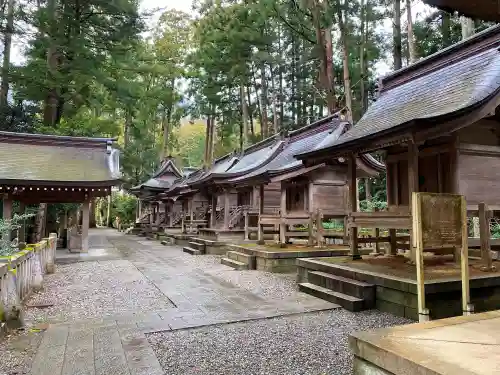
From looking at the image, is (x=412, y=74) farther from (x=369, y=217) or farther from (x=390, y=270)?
(x=390, y=270)

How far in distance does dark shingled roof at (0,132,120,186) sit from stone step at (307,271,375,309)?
9.22m

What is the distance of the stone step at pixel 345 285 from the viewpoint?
5.48 meters

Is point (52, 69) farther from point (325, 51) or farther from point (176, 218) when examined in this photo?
point (176, 218)

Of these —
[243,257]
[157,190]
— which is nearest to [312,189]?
[243,257]

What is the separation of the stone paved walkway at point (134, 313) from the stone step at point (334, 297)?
0.15 metres

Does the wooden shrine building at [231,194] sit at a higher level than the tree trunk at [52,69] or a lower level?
lower

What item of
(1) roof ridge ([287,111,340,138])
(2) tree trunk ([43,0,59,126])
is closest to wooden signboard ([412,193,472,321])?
(1) roof ridge ([287,111,340,138])

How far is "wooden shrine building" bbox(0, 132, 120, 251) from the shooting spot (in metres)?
12.6

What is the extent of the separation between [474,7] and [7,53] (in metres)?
24.1

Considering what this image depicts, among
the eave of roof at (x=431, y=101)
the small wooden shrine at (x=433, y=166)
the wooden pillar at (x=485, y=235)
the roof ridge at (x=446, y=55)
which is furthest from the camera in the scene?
the roof ridge at (x=446, y=55)

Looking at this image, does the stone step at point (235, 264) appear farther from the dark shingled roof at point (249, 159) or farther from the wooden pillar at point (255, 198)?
the dark shingled roof at point (249, 159)

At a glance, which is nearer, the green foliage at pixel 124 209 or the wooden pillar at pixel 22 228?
the wooden pillar at pixel 22 228

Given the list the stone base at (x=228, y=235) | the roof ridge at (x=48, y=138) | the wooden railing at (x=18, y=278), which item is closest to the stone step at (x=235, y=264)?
the stone base at (x=228, y=235)

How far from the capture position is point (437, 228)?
3994 mm
